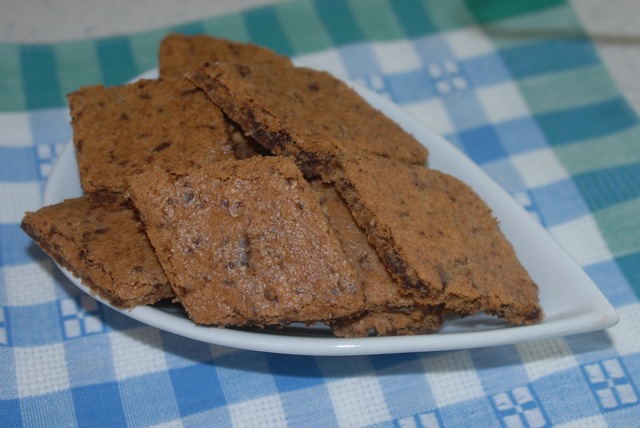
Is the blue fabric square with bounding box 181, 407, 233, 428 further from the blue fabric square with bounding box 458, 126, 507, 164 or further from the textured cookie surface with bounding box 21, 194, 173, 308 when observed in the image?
the blue fabric square with bounding box 458, 126, 507, 164

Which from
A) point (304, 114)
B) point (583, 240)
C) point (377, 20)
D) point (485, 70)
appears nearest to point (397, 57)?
point (377, 20)

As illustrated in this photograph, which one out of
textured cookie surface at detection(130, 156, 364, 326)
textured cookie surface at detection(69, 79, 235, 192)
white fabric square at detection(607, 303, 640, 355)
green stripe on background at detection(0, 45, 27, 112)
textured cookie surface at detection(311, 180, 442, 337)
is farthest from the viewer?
green stripe on background at detection(0, 45, 27, 112)

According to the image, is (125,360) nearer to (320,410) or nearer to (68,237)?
(68,237)

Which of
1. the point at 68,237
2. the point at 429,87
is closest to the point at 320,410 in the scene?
the point at 68,237

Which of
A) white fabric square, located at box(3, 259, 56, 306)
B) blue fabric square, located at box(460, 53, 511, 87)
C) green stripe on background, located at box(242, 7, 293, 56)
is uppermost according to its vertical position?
green stripe on background, located at box(242, 7, 293, 56)

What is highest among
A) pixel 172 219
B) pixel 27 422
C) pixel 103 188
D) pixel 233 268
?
pixel 103 188

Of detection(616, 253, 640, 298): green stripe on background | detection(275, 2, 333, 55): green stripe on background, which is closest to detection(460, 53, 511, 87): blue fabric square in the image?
detection(275, 2, 333, 55): green stripe on background

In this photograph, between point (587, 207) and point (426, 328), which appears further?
point (587, 207)
